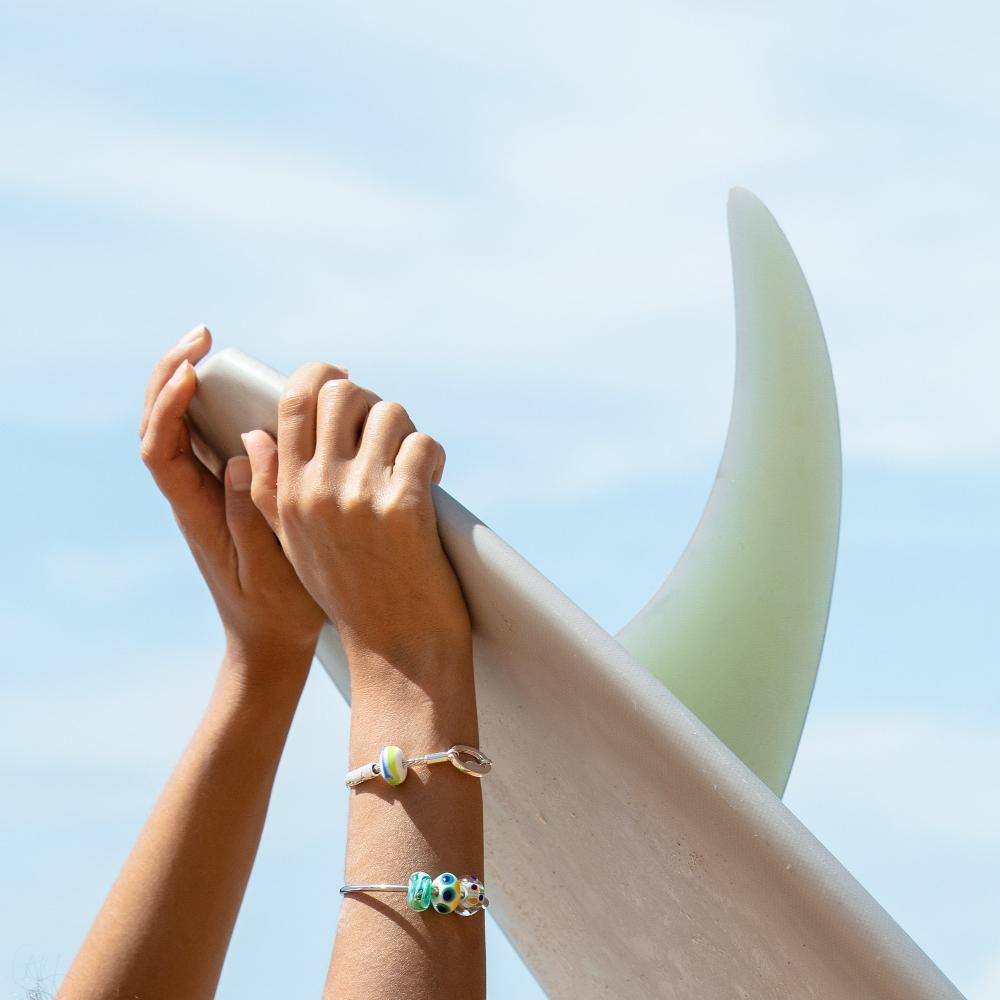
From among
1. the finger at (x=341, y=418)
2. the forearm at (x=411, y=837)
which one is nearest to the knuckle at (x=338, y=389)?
the finger at (x=341, y=418)

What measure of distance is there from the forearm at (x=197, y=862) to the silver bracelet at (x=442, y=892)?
1.72ft

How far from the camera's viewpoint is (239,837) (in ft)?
4.90

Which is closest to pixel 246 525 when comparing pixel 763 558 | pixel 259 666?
pixel 259 666

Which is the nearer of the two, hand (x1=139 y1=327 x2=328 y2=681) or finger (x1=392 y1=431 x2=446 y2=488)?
finger (x1=392 y1=431 x2=446 y2=488)

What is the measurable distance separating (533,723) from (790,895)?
13.3 inches

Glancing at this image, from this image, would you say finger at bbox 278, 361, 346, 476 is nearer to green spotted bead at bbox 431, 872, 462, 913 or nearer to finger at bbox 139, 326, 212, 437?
finger at bbox 139, 326, 212, 437

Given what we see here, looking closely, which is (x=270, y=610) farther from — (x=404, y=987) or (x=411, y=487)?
(x=404, y=987)

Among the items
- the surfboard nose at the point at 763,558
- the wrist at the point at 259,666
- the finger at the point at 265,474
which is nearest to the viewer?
Result: the finger at the point at 265,474

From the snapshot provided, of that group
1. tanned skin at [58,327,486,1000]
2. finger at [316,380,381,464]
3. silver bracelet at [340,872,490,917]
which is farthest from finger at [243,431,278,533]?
silver bracelet at [340,872,490,917]

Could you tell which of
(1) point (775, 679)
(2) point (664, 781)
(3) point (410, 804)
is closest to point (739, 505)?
(1) point (775, 679)

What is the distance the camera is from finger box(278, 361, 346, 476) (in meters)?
1.17

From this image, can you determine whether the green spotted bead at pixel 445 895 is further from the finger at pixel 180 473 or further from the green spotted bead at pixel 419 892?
the finger at pixel 180 473

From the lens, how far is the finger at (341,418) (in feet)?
3.73

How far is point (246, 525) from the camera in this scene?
56.4 inches
